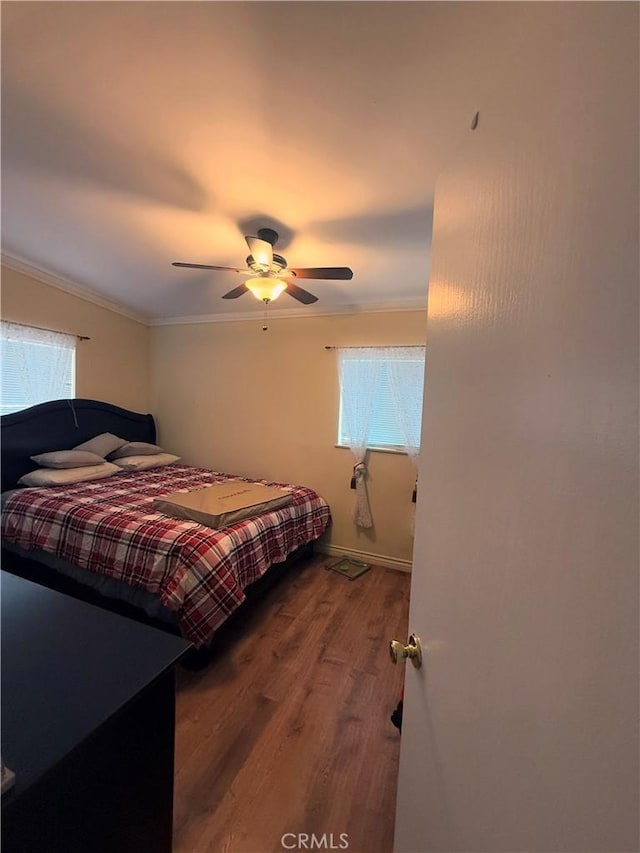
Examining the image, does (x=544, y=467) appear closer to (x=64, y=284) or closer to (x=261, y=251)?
(x=261, y=251)

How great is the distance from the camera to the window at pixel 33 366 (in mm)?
2928

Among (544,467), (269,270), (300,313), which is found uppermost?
(300,313)

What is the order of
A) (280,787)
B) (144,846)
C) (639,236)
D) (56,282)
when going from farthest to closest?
(56,282) → (280,787) → (144,846) → (639,236)

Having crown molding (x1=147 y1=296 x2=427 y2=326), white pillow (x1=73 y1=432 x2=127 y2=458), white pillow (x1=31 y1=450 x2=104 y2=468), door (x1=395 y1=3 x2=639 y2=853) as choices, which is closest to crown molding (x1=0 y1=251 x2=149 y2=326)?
crown molding (x1=147 y1=296 x2=427 y2=326)

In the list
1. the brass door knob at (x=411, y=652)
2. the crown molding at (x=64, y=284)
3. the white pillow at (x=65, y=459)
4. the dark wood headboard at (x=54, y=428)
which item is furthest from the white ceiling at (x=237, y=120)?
the white pillow at (x=65, y=459)

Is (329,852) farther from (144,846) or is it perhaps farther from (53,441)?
(53,441)

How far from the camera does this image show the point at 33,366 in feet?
10.2

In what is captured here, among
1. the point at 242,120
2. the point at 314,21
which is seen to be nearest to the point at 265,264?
the point at 242,120

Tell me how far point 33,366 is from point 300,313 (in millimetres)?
2452

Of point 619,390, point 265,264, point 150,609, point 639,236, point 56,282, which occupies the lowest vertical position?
point 150,609

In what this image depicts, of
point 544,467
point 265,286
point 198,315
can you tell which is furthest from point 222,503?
point 198,315

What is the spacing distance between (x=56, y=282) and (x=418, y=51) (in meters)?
3.38

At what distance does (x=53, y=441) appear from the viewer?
3209mm

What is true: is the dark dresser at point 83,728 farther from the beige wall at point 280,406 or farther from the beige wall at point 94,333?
the beige wall at point 94,333
